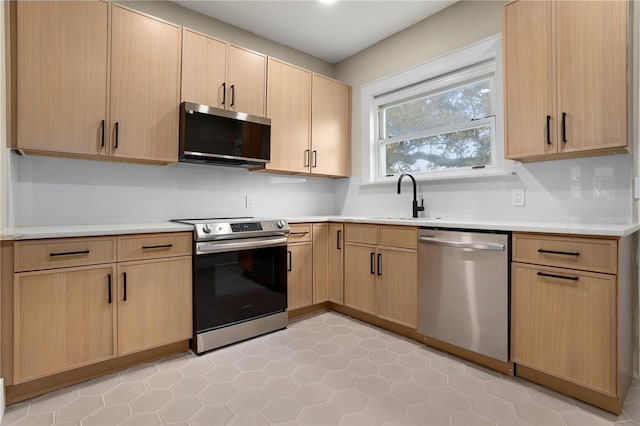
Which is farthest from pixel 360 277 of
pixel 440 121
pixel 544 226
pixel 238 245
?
pixel 440 121

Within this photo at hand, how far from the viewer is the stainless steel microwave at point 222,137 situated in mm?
2473

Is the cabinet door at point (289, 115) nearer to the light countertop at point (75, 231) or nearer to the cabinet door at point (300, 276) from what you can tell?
the cabinet door at point (300, 276)

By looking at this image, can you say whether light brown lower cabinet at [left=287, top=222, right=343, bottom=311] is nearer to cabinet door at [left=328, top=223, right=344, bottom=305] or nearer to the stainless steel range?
cabinet door at [left=328, top=223, right=344, bottom=305]

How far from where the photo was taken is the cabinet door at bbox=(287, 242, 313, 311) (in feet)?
9.58

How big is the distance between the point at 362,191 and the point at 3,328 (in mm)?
2975

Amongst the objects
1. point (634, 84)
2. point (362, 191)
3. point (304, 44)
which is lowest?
point (362, 191)

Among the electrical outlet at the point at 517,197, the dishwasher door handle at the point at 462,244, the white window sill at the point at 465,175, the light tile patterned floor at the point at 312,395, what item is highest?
the white window sill at the point at 465,175

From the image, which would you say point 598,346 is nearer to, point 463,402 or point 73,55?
point 463,402

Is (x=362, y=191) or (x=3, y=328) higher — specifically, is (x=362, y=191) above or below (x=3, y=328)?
above

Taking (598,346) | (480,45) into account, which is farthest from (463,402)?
(480,45)

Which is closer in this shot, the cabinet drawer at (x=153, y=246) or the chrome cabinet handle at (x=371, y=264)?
the cabinet drawer at (x=153, y=246)

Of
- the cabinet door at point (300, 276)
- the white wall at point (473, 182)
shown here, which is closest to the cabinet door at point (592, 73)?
the white wall at point (473, 182)

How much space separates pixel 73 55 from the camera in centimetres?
207

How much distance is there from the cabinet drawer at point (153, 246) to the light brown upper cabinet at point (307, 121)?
3.70 feet
